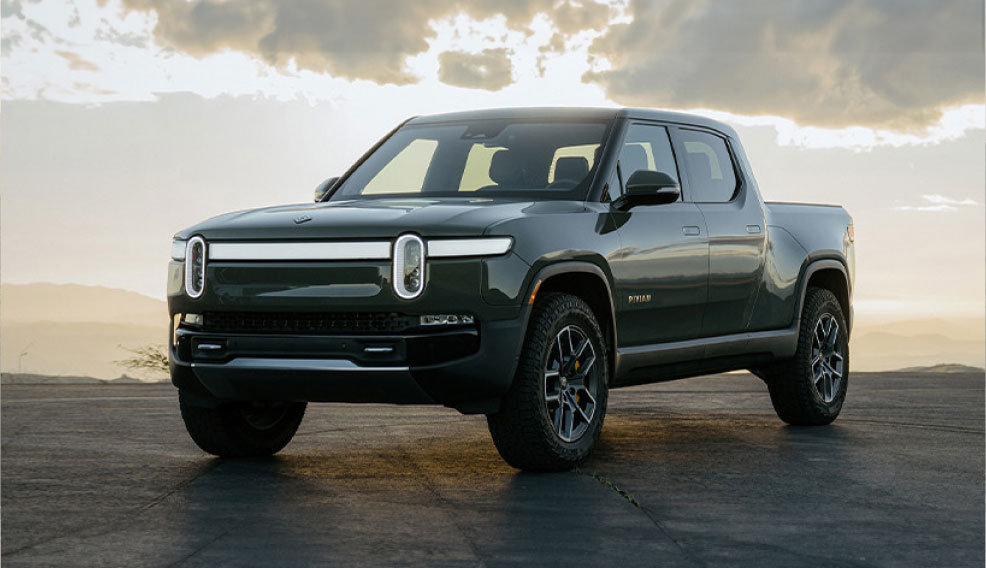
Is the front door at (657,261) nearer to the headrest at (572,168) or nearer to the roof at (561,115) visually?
the roof at (561,115)

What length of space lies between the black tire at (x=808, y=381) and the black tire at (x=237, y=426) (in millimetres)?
3753

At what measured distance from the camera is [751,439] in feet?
31.0

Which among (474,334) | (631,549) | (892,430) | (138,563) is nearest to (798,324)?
(892,430)

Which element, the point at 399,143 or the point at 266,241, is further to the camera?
the point at 399,143

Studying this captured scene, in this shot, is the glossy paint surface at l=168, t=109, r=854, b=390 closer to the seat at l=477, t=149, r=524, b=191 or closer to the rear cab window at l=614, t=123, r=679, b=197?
the rear cab window at l=614, t=123, r=679, b=197

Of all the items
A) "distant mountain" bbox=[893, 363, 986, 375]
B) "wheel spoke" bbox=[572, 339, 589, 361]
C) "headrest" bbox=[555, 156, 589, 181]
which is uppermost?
"headrest" bbox=[555, 156, 589, 181]

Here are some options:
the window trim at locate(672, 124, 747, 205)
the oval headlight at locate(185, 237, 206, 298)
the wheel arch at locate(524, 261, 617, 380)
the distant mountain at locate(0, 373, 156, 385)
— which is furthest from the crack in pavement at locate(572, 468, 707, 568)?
the distant mountain at locate(0, 373, 156, 385)

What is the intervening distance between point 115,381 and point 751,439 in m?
9.30

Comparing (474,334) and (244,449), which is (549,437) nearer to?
(474,334)

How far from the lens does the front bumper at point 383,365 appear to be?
23.0 feet

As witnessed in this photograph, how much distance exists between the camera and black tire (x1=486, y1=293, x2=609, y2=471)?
7.32 meters

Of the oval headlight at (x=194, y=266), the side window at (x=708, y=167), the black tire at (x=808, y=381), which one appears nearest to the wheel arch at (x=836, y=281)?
the black tire at (x=808, y=381)

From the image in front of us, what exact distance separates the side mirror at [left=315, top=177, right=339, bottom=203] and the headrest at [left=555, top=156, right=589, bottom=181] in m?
1.60

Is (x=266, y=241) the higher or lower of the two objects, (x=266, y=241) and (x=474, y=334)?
the higher
